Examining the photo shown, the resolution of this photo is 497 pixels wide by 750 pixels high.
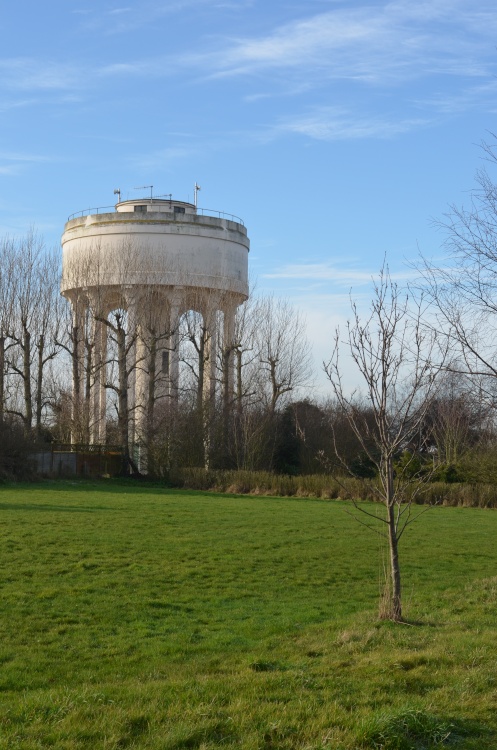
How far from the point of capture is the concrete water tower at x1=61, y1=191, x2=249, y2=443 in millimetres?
42594

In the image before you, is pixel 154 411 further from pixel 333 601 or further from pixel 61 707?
pixel 61 707

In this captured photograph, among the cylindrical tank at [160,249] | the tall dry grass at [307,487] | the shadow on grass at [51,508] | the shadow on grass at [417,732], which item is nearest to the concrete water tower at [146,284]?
the cylindrical tank at [160,249]

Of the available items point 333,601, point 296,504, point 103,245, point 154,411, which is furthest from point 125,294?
point 333,601

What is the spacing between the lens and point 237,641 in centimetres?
921

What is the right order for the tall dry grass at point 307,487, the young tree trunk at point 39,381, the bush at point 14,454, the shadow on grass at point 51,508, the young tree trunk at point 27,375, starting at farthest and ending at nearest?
1. the young tree trunk at point 39,381
2. the young tree trunk at point 27,375
3. the bush at point 14,454
4. the tall dry grass at point 307,487
5. the shadow on grass at point 51,508

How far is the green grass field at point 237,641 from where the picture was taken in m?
5.46

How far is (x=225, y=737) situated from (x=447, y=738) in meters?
1.32

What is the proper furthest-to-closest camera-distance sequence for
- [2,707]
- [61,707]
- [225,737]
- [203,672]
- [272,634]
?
[272,634] < [203,672] < [2,707] < [61,707] < [225,737]

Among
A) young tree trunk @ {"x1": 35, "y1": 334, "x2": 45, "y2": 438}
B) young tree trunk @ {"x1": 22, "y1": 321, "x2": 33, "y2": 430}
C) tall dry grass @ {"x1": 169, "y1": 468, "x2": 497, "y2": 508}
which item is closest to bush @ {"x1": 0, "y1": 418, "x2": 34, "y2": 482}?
tall dry grass @ {"x1": 169, "y1": 468, "x2": 497, "y2": 508}

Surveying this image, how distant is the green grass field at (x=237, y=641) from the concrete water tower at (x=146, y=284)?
24.0m

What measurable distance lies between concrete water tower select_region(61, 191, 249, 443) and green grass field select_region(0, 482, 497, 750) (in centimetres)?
2399

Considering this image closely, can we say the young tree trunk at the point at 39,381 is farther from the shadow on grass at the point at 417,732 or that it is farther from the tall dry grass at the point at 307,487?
the shadow on grass at the point at 417,732

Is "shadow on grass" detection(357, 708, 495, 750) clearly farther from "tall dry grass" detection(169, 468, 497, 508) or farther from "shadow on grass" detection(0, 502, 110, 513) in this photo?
"tall dry grass" detection(169, 468, 497, 508)

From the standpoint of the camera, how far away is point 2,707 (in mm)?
6383
